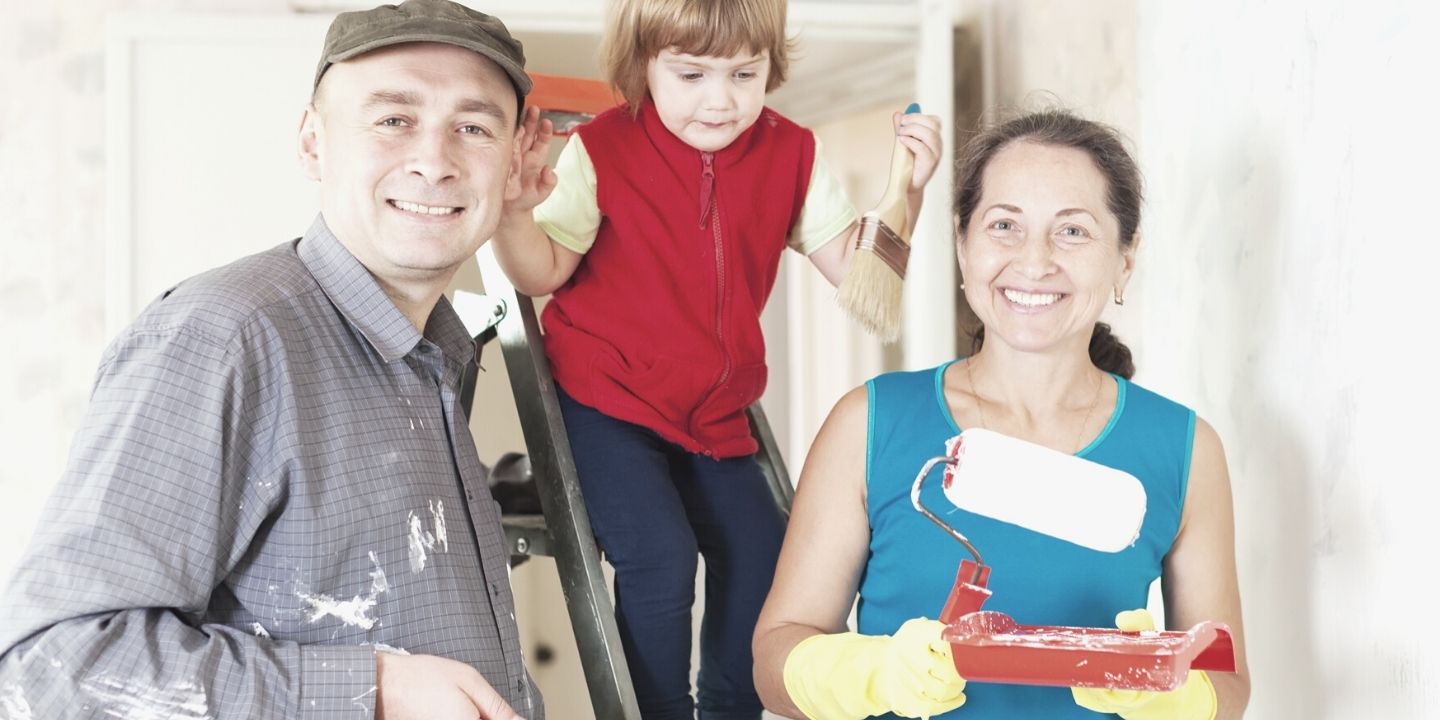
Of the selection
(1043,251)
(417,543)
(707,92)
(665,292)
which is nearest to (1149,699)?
(1043,251)

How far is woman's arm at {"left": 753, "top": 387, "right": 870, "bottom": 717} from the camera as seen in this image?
5.10 ft

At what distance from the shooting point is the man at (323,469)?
3.83 ft

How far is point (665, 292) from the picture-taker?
1893 millimetres

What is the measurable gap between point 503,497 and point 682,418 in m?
0.39

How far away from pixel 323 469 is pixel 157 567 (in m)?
0.19

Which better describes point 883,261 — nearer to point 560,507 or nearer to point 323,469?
point 560,507

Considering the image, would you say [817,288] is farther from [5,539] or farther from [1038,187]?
[1038,187]

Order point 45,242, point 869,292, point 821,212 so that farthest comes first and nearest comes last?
point 45,242 → point 821,212 → point 869,292

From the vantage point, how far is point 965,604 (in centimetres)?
131

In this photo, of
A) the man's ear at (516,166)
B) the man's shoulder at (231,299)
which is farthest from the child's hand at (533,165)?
the man's shoulder at (231,299)

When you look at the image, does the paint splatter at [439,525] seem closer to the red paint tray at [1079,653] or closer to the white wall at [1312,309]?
the red paint tray at [1079,653]

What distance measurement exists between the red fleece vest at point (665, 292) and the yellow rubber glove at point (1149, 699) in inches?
26.9

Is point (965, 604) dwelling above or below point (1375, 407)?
below

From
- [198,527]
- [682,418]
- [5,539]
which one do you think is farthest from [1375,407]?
[5,539]
